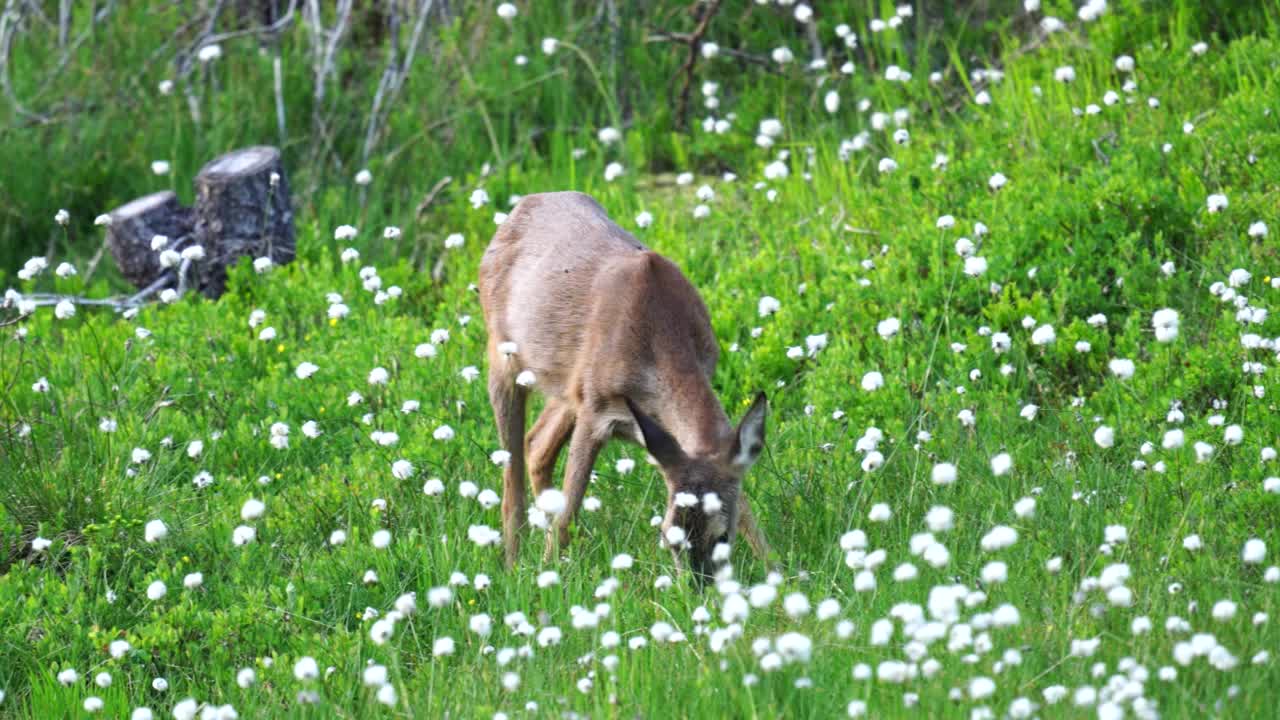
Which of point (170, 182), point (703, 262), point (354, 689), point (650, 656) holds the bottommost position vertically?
point (170, 182)

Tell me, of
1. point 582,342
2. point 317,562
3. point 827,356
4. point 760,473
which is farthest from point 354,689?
point 827,356

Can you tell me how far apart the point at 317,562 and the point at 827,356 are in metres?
2.63

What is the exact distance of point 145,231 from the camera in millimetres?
9078

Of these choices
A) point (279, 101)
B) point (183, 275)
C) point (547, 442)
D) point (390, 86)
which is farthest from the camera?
point (390, 86)

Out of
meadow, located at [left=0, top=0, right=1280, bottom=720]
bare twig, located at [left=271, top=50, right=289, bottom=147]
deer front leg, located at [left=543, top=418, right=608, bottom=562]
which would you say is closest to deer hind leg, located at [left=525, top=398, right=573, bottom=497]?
meadow, located at [left=0, top=0, right=1280, bottom=720]

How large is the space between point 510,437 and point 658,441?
4.63 ft

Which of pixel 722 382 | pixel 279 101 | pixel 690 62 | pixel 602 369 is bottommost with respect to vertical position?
pixel 279 101

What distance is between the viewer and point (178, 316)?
8.45 metres

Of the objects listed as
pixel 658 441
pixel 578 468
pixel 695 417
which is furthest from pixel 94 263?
pixel 658 441

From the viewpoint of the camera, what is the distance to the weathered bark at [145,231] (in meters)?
9.07

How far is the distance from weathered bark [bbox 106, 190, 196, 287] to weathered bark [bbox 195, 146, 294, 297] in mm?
195

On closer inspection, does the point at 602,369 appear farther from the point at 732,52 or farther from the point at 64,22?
the point at 64,22

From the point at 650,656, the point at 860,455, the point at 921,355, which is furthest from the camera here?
the point at 921,355

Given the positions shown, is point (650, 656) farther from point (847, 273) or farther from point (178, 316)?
point (178, 316)
